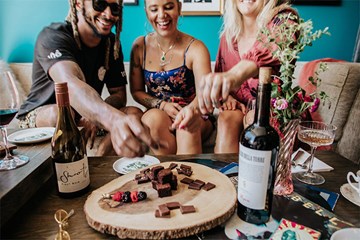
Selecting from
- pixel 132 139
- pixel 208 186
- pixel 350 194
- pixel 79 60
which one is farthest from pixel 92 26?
pixel 350 194

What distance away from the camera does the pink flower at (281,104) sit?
77 cm

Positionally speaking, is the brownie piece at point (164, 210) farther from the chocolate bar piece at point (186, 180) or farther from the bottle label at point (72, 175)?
the bottle label at point (72, 175)

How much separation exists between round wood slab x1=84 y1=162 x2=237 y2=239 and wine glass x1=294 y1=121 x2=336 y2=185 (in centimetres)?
32

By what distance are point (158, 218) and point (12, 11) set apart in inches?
105

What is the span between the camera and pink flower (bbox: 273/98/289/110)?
0.77 m

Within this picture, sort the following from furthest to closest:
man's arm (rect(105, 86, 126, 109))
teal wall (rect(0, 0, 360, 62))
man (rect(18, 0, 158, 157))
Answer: teal wall (rect(0, 0, 360, 62))
man's arm (rect(105, 86, 126, 109))
man (rect(18, 0, 158, 157))

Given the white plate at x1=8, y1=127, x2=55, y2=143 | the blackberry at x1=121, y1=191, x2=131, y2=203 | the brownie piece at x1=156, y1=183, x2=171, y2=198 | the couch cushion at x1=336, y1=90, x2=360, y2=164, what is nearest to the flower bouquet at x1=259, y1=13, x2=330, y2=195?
Result: the brownie piece at x1=156, y1=183, x2=171, y2=198

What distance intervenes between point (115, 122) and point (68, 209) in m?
0.28

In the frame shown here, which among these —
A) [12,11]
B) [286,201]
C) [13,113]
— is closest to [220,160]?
[286,201]

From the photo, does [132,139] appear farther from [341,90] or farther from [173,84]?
[341,90]

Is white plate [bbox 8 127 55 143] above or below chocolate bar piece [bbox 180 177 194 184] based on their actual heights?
above

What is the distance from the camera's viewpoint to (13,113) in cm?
82

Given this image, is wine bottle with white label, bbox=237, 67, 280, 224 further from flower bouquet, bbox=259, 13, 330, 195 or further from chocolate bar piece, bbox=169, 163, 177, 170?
chocolate bar piece, bbox=169, 163, 177, 170

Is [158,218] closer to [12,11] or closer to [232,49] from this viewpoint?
[232,49]
